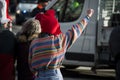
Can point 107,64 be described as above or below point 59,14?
below

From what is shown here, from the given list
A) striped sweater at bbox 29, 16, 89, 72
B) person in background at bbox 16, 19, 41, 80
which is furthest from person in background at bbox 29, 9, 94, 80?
person in background at bbox 16, 19, 41, 80

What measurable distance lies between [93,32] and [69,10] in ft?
2.76

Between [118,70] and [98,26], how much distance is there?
3.58 m

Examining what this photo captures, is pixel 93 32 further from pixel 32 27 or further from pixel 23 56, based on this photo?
pixel 32 27

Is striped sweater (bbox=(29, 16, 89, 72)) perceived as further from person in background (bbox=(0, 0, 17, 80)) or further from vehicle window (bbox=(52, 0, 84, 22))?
vehicle window (bbox=(52, 0, 84, 22))

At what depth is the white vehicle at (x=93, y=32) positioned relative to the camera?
36.0 feet

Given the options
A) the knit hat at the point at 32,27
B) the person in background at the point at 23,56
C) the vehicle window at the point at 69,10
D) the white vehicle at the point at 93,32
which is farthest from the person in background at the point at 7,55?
the vehicle window at the point at 69,10

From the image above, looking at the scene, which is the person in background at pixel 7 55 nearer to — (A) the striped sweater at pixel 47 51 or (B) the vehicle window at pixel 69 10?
(A) the striped sweater at pixel 47 51

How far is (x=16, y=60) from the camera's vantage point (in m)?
5.53

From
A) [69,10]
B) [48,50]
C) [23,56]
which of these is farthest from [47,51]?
[69,10]

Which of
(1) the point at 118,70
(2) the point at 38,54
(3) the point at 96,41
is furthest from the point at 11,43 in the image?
(3) the point at 96,41

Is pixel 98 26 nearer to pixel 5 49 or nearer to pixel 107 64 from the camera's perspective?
pixel 107 64

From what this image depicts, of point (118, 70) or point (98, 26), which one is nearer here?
point (118, 70)

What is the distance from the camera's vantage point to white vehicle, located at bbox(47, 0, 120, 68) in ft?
36.0
